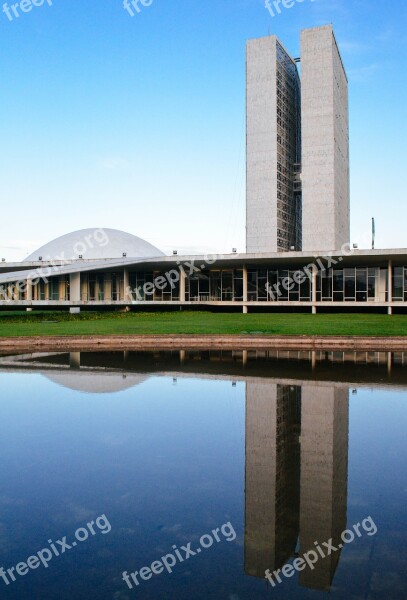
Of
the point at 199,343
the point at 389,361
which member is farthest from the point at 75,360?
the point at 389,361

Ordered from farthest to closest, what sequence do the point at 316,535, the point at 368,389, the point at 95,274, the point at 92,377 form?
1. the point at 95,274
2. the point at 92,377
3. the point at 368,389
4. the point at 316,535

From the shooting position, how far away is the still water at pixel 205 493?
4.33 meters

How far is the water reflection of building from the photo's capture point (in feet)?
15.6

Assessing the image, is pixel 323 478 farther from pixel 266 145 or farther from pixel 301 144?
pixel 301 144

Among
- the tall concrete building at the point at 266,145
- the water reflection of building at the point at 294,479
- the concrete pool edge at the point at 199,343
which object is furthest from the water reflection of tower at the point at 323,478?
the tall concrete building at the point at 266,145

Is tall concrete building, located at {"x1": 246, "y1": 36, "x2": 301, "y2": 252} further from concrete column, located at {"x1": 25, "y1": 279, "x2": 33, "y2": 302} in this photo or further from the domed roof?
concrete column, located at {"x1": 25, "y1": 279, "x2": 33, "y2": 302}

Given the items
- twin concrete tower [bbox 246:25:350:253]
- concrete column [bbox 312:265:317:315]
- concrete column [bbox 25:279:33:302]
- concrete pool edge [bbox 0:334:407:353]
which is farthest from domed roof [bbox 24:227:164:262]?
concrete pool edge [bbox 0:334:407:353]

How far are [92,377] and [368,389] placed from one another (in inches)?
253

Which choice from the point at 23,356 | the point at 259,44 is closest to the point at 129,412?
the point at 23,356

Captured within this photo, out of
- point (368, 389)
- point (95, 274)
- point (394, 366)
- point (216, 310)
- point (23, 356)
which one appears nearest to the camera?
point (368, 389)

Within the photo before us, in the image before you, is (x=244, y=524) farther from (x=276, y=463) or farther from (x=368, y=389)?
(x=368, y=389)

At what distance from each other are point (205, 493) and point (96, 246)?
60146mm

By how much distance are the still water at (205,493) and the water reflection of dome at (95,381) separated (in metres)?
0.31

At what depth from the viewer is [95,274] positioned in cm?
5141
